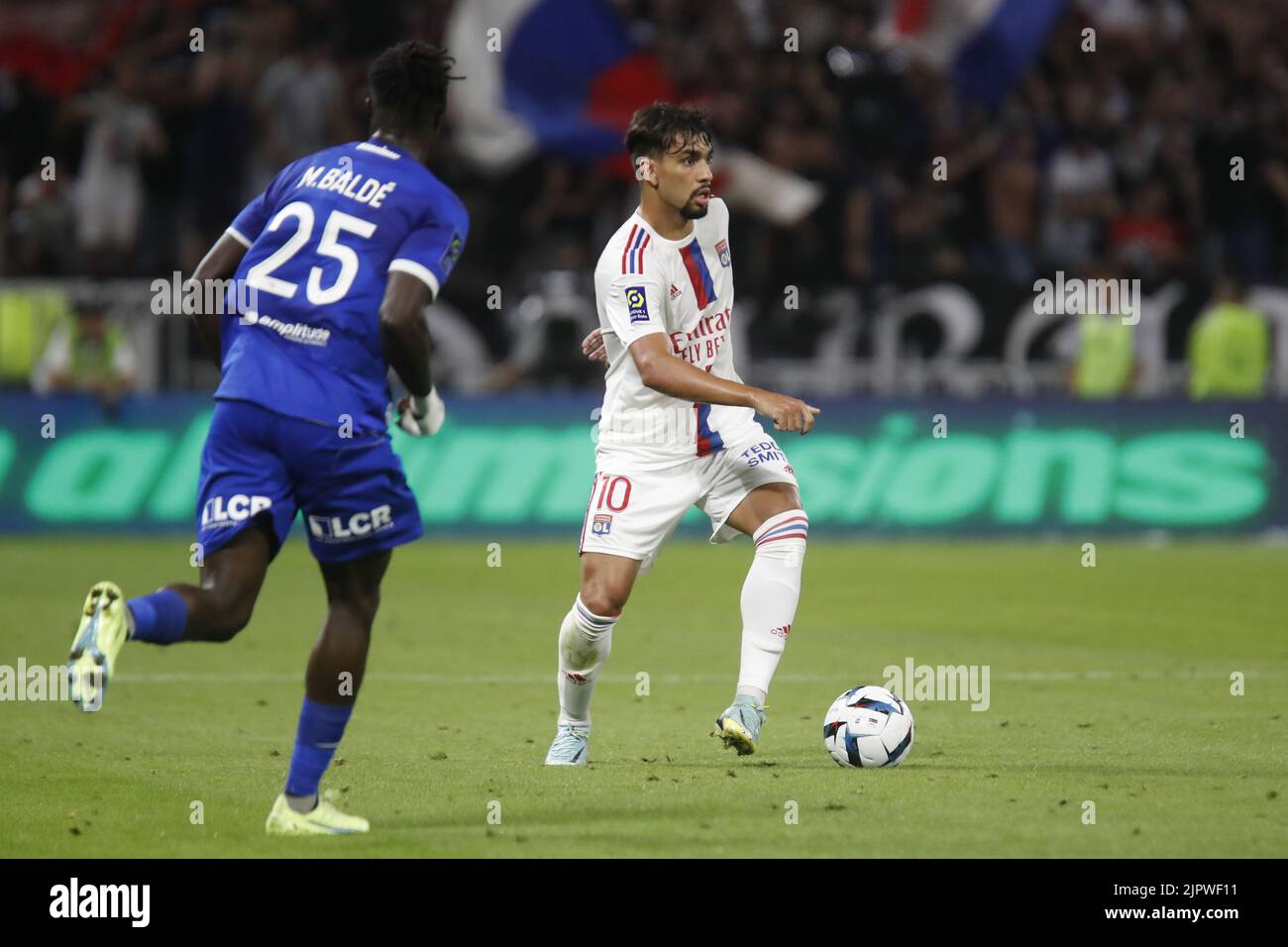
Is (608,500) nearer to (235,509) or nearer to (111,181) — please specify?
(235,509)

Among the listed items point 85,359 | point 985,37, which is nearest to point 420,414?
point 85,359

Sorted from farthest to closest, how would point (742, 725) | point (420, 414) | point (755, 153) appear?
point (755, 153), point (742, 725), point (420, 414)

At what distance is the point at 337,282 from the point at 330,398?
36 centimetres

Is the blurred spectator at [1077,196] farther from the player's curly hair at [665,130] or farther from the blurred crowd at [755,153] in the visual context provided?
the player's curly hair at [665,130]

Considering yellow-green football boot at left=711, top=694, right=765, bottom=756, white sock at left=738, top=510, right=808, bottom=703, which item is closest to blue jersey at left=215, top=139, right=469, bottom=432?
yellow-green football boot at left=711, top=694, right=765, bottom=756

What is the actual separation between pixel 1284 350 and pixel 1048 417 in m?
3.14

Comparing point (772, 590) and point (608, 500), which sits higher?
point (608, 500)

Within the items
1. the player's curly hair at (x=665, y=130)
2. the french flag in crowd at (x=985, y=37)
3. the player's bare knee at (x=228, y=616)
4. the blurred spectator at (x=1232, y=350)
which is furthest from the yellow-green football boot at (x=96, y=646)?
the french flag in crowd at (x=985, y=37)

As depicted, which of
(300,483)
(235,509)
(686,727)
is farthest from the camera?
(686,727)

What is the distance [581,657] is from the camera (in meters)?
7.91

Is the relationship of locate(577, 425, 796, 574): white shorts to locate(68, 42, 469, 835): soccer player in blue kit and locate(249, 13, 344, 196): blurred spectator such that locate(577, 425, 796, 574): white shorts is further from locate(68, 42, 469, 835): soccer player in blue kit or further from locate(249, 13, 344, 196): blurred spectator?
locate(249, 13, 344, 196): blurred spectator

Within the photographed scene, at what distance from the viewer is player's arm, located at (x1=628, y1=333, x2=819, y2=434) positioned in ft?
24.4

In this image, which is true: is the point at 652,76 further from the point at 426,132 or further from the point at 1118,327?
the point at 426,132

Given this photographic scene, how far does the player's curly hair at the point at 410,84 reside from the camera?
6.38 meters
